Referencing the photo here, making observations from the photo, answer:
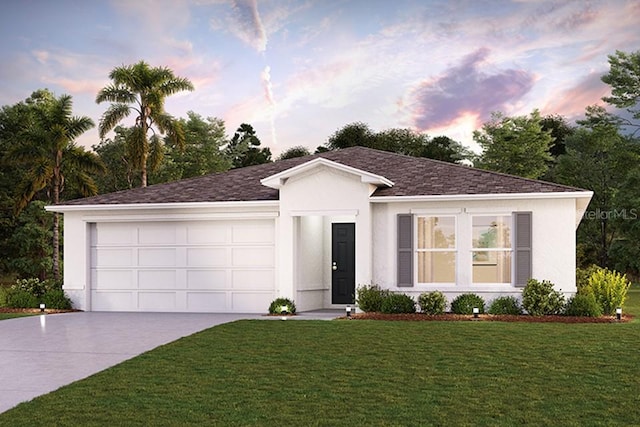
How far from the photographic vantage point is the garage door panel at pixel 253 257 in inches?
806

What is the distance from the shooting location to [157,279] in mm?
21375

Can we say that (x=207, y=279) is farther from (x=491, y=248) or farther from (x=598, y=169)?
(x=598, y=169)

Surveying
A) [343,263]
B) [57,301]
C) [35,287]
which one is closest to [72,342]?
[57,301]

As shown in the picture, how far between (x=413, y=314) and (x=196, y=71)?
1950 centimetres

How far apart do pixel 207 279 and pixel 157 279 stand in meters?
1.46

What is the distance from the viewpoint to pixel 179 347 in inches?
537

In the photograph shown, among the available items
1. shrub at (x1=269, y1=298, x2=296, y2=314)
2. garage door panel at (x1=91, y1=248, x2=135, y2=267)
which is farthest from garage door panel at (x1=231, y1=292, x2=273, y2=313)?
garage door panel at (x1=91, y1=248, x2=135, y2=267)

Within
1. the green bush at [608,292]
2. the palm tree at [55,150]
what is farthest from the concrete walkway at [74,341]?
the palm tree at [55,150]

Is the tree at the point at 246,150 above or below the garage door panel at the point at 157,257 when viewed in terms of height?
above

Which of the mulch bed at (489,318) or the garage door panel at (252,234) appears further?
the garage door panel at (252,234)

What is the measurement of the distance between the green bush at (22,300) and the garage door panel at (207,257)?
457 centimetres

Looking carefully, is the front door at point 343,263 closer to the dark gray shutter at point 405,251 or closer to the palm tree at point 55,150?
the dark gray shutter at point 405,251

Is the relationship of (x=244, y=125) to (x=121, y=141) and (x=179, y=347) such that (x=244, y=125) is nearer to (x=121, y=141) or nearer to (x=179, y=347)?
(x=121, y=141)

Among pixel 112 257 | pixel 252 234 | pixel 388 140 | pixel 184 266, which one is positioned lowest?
pixel 184 266
